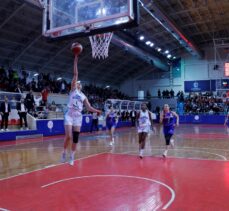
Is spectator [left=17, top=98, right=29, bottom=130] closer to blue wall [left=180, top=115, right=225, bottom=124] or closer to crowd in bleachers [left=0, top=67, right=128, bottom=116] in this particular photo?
crowd in bleachers [left=0, top=67, right=128, bottom=116]

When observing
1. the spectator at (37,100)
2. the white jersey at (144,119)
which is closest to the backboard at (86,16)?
the white jersey at (144,119)

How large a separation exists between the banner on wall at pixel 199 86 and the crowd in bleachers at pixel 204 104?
1634 mm

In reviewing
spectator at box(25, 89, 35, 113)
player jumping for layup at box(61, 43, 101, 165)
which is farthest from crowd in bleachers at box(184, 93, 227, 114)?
player jumping for layup at box(61, 43, 101, 165)

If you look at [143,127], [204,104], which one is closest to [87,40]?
[204,104]

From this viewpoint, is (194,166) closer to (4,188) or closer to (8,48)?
(4,188)

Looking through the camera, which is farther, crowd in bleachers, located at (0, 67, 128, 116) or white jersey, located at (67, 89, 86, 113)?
crowd in bleachers, located at (0, 67, 128, 116)

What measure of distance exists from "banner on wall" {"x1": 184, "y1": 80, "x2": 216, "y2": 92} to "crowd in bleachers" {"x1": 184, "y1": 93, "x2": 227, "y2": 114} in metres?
1.63

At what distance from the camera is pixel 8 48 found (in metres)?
24.9

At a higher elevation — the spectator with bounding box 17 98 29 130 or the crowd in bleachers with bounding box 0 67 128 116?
the crowd in bleachers with bounding box 0 67 128 116

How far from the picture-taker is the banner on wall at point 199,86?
1463 inches

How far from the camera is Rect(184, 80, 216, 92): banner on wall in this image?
37156 mm

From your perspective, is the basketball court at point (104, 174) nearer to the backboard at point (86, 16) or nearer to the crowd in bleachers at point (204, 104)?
the backboard at point (86, 16)

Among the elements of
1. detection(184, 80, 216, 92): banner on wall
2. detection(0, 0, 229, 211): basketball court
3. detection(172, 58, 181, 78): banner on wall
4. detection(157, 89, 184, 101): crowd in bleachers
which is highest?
detection(172, 58, 181, 78): banner on wall

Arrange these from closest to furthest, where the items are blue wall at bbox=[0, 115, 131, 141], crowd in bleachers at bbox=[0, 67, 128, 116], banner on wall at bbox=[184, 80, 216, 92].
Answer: blue wall at bbox=[0, 115, 131, 141] → crowd in bleachers at bbox=[0, 67, 128, 116] → banner on wall at bbox=[184, 80, 216, 92]
